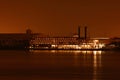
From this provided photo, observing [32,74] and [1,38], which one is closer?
[32,74]

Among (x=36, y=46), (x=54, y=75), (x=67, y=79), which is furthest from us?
(x=36, y=46)

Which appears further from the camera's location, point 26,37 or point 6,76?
point 26,37

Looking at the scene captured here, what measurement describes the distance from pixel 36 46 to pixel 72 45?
888 centimetres

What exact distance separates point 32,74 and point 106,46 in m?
96.6

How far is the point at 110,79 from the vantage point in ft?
101

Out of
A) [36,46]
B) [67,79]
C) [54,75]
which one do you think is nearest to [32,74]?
[54,75]

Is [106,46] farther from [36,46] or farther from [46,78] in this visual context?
[46,78]

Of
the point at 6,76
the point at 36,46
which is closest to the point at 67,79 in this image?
the point at 6,76

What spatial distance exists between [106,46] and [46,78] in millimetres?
98777

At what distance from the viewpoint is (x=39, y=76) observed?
32.0 meters

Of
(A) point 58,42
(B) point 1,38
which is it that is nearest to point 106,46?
(A) point 58,42

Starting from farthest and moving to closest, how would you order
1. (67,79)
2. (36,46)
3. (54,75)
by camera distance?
(36,46) → (54,75) → (67,79)

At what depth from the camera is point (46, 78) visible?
31125 millimetres

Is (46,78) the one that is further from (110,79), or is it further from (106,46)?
(106,46)
